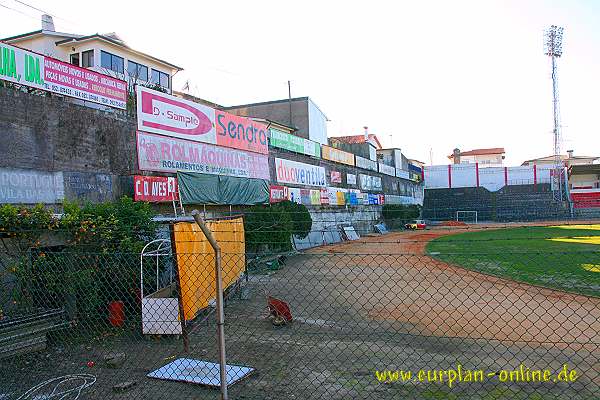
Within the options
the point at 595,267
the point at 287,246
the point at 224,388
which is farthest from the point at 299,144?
the point at 224,388

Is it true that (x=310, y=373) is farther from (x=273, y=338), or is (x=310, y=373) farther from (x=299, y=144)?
(x=299, y=144)

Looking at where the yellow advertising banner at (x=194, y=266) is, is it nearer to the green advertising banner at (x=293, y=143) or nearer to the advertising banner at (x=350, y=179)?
the green advertising banner at (x=293, y=143)

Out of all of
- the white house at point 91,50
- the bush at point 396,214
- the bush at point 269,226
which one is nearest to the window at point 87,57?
the white house at point 91,50

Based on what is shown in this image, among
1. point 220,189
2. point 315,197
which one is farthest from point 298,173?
point 220,189

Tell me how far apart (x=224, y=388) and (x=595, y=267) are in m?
15.7

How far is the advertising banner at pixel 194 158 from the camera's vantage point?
16422 millimetres

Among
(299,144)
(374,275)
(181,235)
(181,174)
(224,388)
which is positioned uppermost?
(299,144)

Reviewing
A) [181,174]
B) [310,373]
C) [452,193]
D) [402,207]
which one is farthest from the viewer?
[452,193]

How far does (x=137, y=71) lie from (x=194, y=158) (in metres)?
12.9

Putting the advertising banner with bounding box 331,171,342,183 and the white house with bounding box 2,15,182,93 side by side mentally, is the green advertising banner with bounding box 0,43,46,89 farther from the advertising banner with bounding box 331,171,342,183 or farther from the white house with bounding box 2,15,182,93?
the advertising banner with bounding box 331,171,342,183

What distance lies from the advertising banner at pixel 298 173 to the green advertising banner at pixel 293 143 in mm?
865

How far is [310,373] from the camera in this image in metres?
6.52

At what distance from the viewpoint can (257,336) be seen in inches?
348

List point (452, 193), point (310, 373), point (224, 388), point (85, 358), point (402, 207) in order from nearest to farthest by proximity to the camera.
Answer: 1. point (224, 388)
2. point (310, 373)
3. point (85, 358)
4. point (402, 207)
5. point (452, 193)
